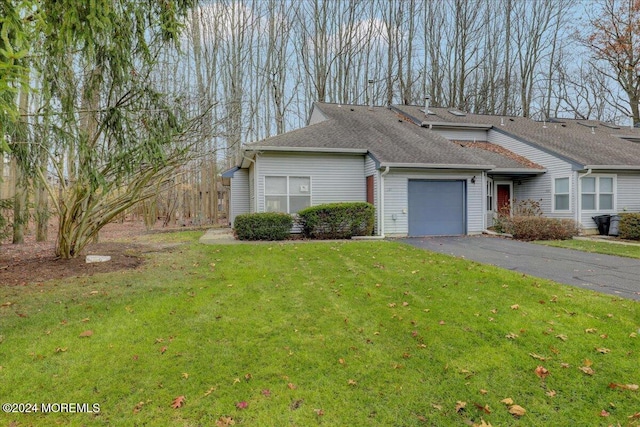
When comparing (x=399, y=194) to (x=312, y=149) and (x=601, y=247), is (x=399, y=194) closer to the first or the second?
(x=312, y=149)

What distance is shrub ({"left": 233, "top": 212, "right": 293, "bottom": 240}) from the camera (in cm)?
1039

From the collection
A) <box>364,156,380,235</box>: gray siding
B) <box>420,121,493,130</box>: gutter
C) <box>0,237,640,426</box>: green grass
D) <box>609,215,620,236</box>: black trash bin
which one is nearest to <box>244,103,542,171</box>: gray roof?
<box>364,156,380,235</box>: gray siding

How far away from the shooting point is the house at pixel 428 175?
38.3 feet

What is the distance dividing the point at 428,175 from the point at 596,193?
6705 millimetres

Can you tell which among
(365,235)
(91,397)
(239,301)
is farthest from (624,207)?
(91,397)

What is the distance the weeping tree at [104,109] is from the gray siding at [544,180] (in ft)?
43.5

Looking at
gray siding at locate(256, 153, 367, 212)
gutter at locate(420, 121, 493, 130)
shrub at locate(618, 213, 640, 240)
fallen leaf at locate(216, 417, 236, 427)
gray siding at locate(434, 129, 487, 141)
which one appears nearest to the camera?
fallen leaf at locate(216, 417, 236, 427)

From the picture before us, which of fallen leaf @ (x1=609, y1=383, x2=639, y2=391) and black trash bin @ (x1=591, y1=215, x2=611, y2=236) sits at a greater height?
black trash bin @ (x1=591, y1=215, x2=611, y2=236)

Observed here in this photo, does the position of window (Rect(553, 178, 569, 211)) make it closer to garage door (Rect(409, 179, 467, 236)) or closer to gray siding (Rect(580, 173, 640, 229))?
gray siding (Rect(580, 173, 640, 229))

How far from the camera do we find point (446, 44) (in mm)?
25469

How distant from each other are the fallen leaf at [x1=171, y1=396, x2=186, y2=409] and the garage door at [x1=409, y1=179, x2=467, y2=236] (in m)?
10.1

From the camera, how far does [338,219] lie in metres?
10.7

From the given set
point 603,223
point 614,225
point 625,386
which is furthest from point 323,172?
point 603,223

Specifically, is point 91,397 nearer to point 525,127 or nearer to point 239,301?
point 239,301
